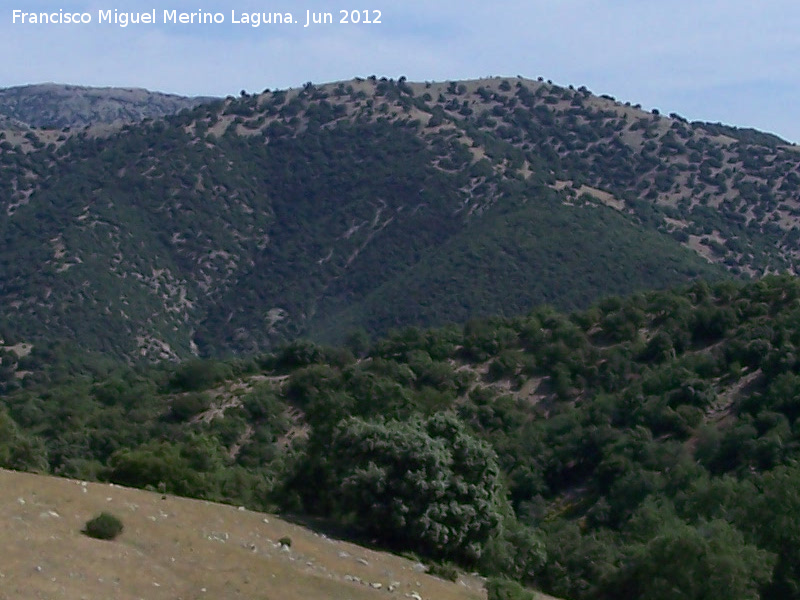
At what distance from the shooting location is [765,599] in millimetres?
29219

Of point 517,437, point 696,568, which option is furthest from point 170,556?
point 517,437

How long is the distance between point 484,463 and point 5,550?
12384 mm

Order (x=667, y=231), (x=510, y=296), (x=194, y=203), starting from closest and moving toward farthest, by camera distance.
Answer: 1. (x=510, y=296)
2. (x=667, y=231)
3. (x=194, y=203)

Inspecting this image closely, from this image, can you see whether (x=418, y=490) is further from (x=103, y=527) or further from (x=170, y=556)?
(x=103, y=527)

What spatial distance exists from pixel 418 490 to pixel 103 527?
7990mm

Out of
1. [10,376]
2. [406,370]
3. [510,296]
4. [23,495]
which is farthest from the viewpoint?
[510,296]

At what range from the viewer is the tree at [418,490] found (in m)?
26.9

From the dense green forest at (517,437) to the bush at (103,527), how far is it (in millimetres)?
6625

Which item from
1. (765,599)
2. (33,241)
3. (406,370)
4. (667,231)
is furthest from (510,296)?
(765,599)

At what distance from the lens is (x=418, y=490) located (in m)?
27.0

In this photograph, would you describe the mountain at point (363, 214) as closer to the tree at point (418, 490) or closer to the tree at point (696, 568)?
the tree at point (696, 568)

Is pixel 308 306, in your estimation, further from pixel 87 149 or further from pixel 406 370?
pixel 406 370

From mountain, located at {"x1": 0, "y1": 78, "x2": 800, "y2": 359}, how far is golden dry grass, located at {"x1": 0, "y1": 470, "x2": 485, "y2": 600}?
197 ft

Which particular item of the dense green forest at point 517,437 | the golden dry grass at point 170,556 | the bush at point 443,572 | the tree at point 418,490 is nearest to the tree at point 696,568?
the dense green forest at point 517,437
